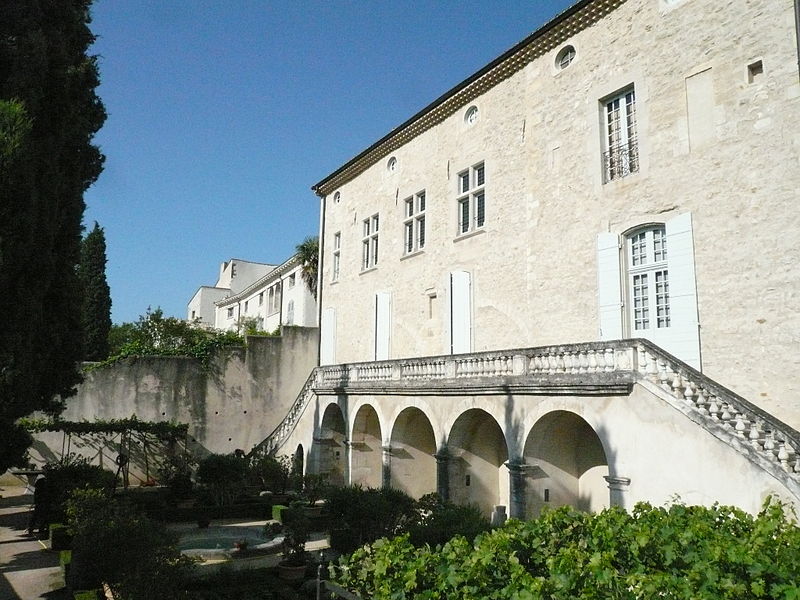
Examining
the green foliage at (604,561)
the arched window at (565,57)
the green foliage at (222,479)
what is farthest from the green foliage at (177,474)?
the arched window at (565,57)

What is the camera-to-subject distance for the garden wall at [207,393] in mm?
22266

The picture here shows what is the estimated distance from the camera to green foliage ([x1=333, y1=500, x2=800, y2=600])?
16.6 feet

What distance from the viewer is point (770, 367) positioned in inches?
397

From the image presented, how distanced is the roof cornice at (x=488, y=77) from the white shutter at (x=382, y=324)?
503 centimetres

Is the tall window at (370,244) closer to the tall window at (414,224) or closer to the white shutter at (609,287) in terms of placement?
the tall window at (414,224)

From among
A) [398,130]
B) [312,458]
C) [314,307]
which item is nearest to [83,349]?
[312,458]

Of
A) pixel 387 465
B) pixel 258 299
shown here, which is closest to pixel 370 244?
pixel 387 465

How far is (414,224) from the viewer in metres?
20.2

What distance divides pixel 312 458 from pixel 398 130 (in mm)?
10942

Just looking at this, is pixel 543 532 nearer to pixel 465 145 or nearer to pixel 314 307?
pixel 465 145

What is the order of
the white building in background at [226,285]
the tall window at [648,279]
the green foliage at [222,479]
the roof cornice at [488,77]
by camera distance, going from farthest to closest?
the white building in background at [226,285]
the green foliage at [222,479]
the roof cornice at [488,77]
the tall window at [648,279]

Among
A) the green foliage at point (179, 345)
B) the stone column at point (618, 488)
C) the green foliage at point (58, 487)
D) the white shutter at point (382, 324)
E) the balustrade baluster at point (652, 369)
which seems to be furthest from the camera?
the green foliage at point (179, 345)

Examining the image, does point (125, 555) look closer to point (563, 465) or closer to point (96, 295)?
point (563, 465)

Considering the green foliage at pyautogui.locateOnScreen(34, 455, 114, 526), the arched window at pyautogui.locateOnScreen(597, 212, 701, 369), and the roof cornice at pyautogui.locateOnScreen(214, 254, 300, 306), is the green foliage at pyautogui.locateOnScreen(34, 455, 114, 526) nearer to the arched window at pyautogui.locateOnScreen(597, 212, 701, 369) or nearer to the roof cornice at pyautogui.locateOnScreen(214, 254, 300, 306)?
the arched window at pyautogui.locateOnScreen(597, 212, 701, 369)
